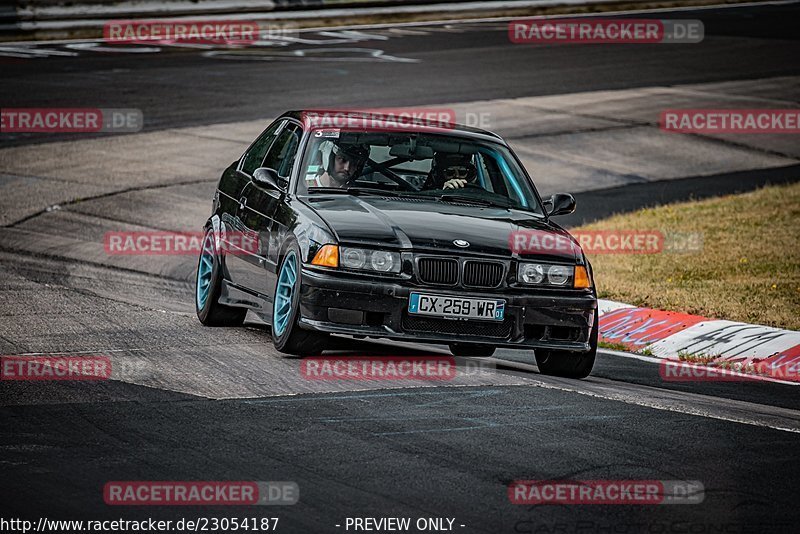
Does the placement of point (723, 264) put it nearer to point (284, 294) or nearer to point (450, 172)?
point (450, 172)

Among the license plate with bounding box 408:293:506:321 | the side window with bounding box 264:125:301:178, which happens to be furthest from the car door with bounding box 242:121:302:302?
the license plate with bounding box 408:293:506:321

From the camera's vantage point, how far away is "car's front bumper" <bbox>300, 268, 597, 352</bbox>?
8484 mm

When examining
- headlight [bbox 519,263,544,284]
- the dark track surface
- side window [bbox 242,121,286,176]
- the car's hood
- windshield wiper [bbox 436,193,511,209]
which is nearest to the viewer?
the car's hood

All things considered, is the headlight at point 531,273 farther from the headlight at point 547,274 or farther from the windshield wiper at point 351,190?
the windshield wiper at point 351,190

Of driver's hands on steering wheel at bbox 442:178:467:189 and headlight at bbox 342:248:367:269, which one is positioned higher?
driver's hands on steering wheel at bbox 442:178:467:189

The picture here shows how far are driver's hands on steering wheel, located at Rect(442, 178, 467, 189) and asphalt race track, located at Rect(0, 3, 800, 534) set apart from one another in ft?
3.84

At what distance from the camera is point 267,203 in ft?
32.2

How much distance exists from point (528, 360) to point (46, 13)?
2183cm

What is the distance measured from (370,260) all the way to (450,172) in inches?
60.8

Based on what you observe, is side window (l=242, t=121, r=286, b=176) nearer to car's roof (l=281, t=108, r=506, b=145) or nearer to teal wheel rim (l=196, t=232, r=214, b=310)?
car's roof (l=281, t=108, r=506, b=145)

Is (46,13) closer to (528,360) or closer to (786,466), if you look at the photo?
(528,360)

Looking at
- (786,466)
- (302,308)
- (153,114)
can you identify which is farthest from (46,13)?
(786,466)

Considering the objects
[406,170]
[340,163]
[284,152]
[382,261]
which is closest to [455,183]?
[406,170]

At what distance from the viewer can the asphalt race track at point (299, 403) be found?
588cm
